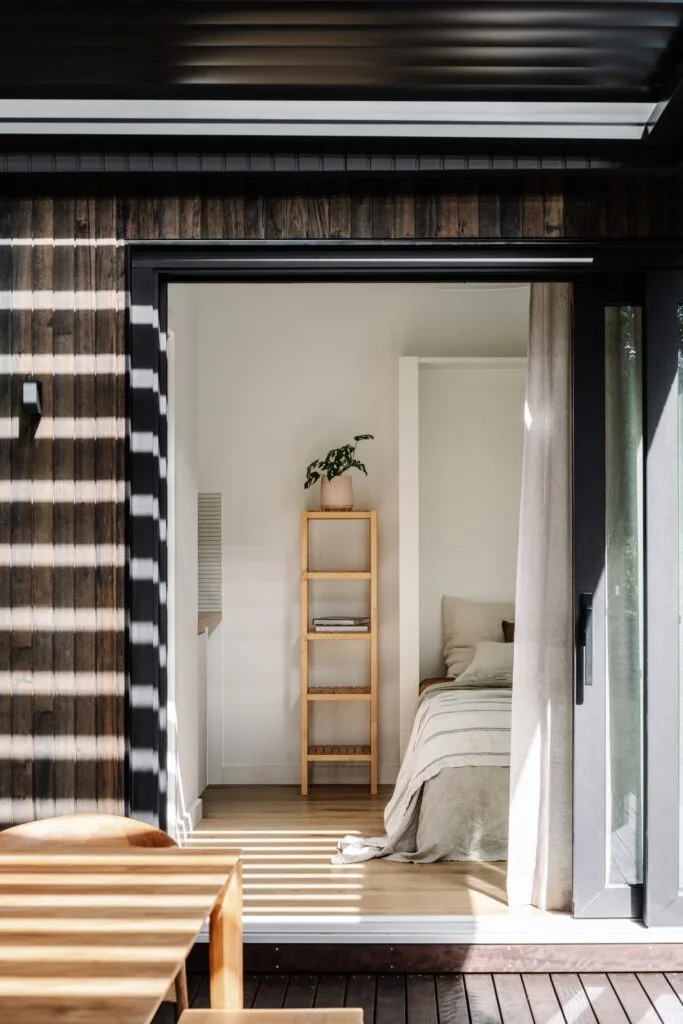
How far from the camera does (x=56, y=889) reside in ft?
5.87

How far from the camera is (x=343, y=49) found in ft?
8.21

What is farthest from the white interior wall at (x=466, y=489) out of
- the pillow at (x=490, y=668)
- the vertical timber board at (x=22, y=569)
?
the vertical timber board at (x=22, y=569)

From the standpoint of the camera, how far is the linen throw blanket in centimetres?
405

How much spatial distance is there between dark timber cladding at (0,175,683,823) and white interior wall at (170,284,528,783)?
2.68 m

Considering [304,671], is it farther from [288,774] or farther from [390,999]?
[390,999]

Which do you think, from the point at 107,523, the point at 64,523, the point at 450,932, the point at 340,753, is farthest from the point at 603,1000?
the point at 340,753

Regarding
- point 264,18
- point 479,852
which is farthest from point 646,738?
point 264,18

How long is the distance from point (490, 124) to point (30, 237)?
150 cm

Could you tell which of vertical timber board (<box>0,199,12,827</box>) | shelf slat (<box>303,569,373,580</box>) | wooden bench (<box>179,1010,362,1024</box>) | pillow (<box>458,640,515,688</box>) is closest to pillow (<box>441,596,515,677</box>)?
pillow (<box>458,640,515,688</box>)

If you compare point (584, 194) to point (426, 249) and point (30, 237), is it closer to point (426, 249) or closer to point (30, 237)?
point (426, 249)

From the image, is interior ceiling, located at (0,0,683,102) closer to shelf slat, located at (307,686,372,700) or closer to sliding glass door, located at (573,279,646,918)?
sliding glass door, located at (573,279,646,918)

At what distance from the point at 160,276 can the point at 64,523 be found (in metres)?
0.87

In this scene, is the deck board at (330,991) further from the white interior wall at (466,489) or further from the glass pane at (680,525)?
the white interior wall at (466,489)

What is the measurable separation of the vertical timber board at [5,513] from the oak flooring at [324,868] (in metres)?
0.97
